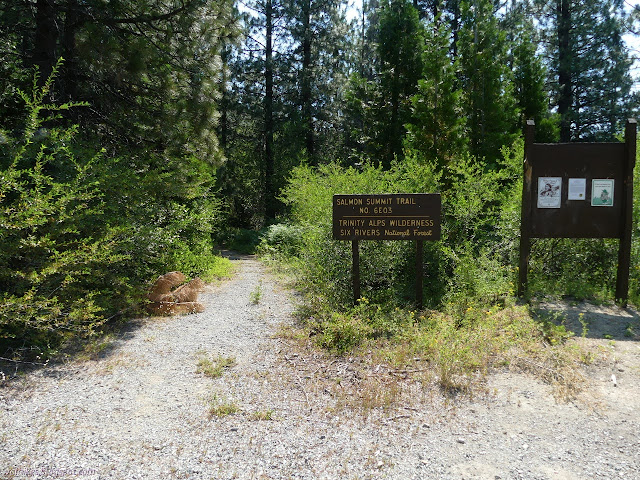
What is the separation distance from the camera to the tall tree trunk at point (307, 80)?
22109 millimetres

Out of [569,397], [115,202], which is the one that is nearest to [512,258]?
[569,397]

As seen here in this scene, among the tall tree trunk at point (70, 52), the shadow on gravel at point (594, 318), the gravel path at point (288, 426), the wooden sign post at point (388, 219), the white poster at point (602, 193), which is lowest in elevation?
the gravel path at point (288, 426)

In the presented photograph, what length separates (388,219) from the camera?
6223 mm

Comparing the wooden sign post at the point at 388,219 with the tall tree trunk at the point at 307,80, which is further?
the tall tree trunk at the point at 307,80

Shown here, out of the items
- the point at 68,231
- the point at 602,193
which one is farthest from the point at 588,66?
the point at 68,231

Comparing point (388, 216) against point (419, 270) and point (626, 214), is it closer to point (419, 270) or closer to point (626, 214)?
point (419, 270)

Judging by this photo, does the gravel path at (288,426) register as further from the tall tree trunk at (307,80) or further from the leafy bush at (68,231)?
the tall tree trunk at (307,80)

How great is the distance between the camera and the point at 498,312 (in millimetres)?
5898

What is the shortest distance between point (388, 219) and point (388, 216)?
4 centimetres

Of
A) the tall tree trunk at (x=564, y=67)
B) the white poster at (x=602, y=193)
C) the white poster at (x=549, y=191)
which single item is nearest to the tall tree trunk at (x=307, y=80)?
the tall tree trunk at (x=564, y=67)

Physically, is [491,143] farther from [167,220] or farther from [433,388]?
[433,388]

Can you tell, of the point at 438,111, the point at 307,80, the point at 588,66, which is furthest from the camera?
the point at 307,80

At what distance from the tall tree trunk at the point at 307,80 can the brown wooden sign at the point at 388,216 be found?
56.3ft

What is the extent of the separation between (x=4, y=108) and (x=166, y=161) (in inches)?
102
